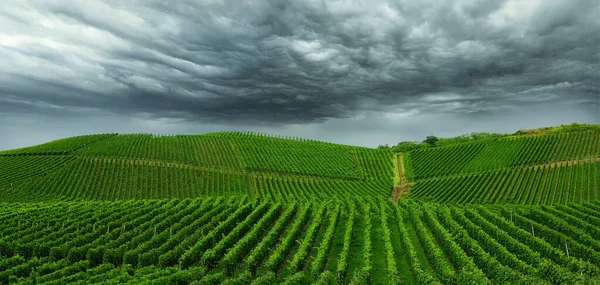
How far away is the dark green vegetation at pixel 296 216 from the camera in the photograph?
84.7 ft

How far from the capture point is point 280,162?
99125mm

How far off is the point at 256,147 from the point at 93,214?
74.0 m

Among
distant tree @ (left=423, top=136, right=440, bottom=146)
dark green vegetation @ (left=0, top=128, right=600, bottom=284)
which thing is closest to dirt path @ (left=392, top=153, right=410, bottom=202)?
dark green vegetation @ (left=0, top=128, right=600, bottom=284)

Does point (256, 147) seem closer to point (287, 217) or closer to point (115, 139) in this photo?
point (115, 139)

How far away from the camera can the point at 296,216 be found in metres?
45.7

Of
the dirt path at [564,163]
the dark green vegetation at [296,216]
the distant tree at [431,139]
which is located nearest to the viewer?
the dark green vegetation at [296,216]

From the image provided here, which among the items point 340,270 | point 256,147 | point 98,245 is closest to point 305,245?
point 340,270

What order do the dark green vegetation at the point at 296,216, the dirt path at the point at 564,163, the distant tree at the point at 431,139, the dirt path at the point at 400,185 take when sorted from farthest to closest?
the distant tree at the point at 431,139 → the dirt path at the point at 400,185 → the dirt path at the point at 564,163 → the dark green vegetation at the point at 296,216

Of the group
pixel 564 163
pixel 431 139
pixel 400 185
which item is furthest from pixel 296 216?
pixel 431 139

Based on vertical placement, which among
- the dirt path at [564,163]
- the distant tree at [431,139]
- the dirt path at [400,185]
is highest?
the distant tree at [431,139]

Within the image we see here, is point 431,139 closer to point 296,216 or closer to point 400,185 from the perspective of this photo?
point 400,185

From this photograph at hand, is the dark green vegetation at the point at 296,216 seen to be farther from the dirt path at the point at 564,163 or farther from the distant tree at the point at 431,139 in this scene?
the distant tree at the point at 431,139

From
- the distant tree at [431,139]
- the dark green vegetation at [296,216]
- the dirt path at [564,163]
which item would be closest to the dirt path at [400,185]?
the dark green vegetation at [296,216]

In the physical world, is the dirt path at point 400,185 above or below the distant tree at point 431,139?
below
